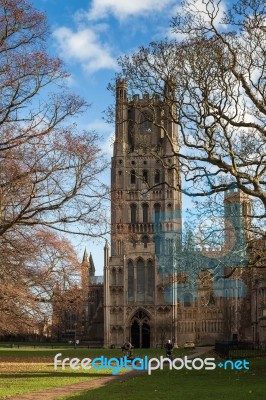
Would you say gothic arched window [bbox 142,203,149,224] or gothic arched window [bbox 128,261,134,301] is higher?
gothic arched window [bbox 142,203,149,224]

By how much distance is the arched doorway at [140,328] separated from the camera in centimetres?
8281

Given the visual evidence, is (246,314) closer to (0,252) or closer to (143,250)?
(143,250)

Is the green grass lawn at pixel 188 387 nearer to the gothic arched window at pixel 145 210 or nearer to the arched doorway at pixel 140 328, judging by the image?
the arched doorway at pixel 140 328

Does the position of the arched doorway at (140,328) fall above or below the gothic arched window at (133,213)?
below

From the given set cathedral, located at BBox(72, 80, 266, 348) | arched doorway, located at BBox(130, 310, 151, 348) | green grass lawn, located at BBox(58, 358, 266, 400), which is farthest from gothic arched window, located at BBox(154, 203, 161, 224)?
green grass lawn, located at BBox(58, 358, 266, 400)

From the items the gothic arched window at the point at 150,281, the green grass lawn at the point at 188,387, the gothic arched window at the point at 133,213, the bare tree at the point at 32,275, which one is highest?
the gothic arched window at the point at 133,213

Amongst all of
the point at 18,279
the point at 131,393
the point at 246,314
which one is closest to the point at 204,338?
the point at 246,314

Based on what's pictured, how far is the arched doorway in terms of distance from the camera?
82812mm

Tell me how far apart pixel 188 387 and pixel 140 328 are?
6534cm

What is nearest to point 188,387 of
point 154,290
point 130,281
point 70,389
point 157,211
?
point 70,389

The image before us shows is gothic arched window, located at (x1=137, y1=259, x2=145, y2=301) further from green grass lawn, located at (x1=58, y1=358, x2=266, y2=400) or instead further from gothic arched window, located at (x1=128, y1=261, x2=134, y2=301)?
green grass lawn, located at (x1=58, y1=358, x2=266, y2=400)

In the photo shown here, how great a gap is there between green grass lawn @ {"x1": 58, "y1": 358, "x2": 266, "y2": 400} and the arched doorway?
59.3 m

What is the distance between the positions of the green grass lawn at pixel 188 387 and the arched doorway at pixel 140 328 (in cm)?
Result: 5931

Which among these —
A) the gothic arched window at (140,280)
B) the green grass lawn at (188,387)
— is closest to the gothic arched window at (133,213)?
the gothic arched window at (140,280)
